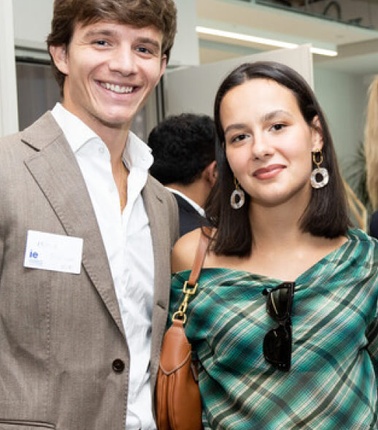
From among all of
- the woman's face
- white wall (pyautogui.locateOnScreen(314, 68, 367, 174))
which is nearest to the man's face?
the woman's face

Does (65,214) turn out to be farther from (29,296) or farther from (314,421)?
(314,421)

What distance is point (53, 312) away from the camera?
5.26 ft

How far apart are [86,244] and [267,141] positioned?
1.69 feet

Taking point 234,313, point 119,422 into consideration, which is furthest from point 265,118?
point 119,422

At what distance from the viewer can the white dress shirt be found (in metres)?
1.74

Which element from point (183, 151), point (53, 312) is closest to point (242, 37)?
point (183, 151)

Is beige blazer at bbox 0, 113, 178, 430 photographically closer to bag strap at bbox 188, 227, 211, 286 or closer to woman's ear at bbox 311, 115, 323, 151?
bag strap at bbox 188, 227, 211, 286

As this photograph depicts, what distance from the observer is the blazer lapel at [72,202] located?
65.1 inches

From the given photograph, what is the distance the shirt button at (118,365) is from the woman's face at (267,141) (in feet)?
1.77

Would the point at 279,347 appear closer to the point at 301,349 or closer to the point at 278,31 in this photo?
the point at 301,349

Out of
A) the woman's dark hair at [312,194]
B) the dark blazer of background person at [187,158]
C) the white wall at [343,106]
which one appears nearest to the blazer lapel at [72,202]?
the woman's dark hair at [312,194]

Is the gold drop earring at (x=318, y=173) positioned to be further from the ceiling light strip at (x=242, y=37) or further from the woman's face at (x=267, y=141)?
the ceiling light strip at (x=242, y=37)

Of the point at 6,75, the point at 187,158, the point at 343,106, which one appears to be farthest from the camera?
the point at 343,106

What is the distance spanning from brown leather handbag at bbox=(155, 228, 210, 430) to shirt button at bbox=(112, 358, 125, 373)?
6.2 inches
